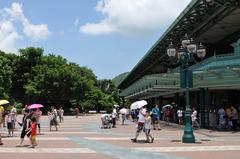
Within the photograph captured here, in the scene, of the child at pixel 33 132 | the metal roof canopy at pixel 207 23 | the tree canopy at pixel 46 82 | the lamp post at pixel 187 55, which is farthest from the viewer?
the tree canopy at pixel 46 82

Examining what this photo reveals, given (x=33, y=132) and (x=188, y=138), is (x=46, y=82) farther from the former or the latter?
(x=33, y=132)

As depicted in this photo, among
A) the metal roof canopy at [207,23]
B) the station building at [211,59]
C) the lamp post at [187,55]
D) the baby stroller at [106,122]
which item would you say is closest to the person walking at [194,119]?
the station building at [211,59]

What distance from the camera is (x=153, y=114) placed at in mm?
→ 32031

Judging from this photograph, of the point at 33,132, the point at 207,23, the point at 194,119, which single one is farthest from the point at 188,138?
the point at 207,23

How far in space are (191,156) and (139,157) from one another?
172cm

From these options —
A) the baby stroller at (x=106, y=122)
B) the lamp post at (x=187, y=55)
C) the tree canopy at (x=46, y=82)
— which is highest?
the tree canopy at (x=46, y=82)

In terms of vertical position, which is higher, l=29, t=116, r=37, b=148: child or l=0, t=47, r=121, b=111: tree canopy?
l=0, t=47, r=121, b=111: tree canopy

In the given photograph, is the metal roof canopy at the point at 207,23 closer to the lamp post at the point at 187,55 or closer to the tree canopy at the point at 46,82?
the lamp post at the point at 187,55

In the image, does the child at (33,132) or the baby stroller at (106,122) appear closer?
the child at (33,132)

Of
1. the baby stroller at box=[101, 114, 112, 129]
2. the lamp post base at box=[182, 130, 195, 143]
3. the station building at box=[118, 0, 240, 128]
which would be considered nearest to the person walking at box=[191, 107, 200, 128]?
the station building at box=[118, 0, 240, 128]

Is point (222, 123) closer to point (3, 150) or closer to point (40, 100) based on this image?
point (3, 150)

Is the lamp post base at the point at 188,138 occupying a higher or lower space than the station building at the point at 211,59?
lower

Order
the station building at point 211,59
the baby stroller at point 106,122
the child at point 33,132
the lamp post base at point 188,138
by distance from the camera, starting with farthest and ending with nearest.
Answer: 1. the baby stroller at point 106,122
2. the station building at point 211,59
3. the lamp post base at point 188,138
4. the child at point 33,132

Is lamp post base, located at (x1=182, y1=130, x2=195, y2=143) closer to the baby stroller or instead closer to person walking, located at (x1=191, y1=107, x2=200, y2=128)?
person walking, located at (x1=191, y1=107, x2=200, y2=128)
